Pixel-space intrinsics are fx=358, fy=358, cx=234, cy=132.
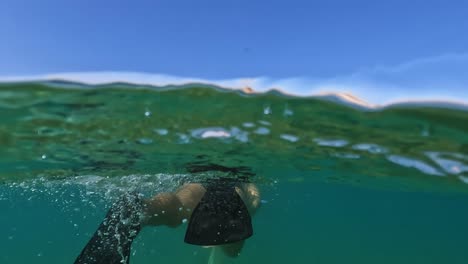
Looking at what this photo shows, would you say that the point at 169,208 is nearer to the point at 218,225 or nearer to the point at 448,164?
the point at 218,225

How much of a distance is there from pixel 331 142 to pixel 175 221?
209 inches

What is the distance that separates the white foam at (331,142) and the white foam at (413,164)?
87.8 inches

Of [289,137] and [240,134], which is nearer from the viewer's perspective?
[240,134]

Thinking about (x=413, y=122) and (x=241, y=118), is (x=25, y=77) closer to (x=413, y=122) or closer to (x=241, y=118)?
(x=241, y=118)

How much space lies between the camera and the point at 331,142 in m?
11.2

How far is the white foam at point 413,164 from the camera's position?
1257cm

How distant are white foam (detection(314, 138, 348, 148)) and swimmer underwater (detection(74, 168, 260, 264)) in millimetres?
3203

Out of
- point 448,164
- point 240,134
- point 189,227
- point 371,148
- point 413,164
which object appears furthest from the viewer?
point 413,164

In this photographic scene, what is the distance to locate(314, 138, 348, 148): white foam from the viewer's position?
36.1 feet

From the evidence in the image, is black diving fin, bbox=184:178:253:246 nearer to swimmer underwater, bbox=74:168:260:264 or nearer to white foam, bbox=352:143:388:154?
swimmer underwater, bbox=74:168:260:264

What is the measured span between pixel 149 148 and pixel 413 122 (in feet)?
26.3

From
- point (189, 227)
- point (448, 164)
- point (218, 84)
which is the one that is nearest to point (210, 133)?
point (189, 227)

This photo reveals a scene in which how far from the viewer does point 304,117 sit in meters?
9.10

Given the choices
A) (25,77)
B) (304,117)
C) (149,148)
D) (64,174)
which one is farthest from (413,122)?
(64,174)
